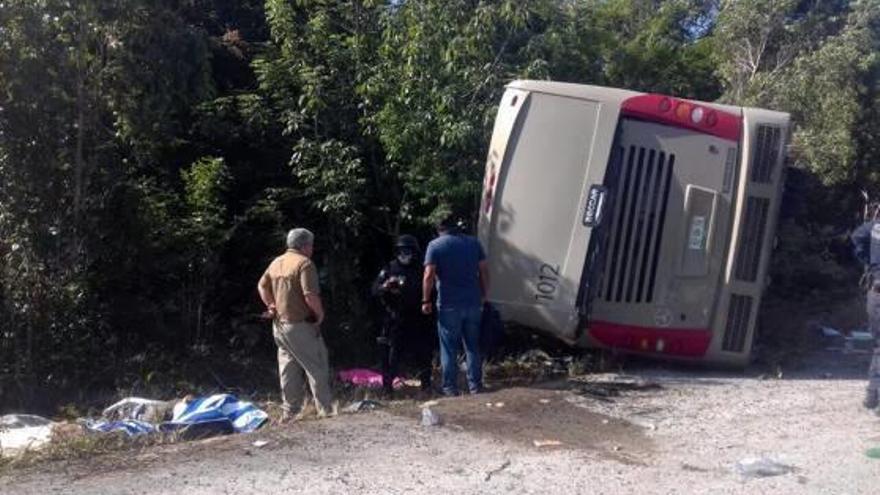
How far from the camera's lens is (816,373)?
10875 mm

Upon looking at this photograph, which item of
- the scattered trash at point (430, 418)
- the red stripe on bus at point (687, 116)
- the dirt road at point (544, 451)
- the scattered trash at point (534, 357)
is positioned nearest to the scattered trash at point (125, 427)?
the dirt road at point (544, 451)

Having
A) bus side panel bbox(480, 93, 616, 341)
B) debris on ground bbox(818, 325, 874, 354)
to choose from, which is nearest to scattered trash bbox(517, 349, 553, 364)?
bus side panel bbox(480, 93, 616, 341)

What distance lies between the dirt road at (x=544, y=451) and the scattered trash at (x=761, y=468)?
60mm

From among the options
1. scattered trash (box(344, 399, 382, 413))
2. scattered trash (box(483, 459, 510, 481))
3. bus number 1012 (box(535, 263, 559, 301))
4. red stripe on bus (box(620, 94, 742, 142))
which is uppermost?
red stripe on bus (box(620, 94, 742, 142))

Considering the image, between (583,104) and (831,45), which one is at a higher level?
(831,45)

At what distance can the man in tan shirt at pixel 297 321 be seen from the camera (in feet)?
29.5

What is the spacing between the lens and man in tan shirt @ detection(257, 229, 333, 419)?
8977mm

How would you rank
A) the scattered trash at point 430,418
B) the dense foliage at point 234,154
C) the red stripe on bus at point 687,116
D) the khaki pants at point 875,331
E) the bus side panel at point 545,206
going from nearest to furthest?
the scattered trash at point 430,418 → the khaki pants at point 875,331 → the bus side panel at point 545,206 → the red stripe on bus at point 687,116 → the dense foliage at point 234,154

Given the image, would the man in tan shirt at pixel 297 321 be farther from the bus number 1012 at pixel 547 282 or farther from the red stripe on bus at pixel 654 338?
the red stripe on bus at pixel 654 338

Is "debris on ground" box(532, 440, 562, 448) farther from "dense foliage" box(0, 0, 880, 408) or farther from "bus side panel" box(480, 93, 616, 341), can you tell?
"dense foliage" box(0, 0, 880, 408)

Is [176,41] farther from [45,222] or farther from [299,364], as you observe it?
[299,364]

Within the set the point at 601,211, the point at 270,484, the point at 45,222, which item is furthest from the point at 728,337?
the point at 45,222

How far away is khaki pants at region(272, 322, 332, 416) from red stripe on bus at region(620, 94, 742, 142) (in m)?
3.34

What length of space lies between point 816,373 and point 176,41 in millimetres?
6567
